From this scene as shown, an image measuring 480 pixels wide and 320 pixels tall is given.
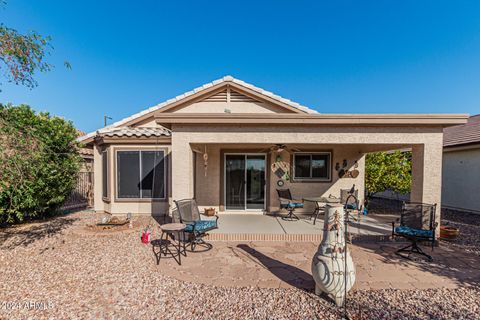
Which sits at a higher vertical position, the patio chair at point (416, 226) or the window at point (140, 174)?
the window at point (140, 174)

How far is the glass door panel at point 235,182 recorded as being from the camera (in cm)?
908

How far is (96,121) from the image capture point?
55.3 feet

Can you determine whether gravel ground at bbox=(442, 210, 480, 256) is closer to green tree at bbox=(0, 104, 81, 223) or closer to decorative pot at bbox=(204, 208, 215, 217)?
decorative pot at bbox=(204, 208, 215, 217)

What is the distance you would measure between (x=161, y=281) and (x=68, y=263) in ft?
7.91

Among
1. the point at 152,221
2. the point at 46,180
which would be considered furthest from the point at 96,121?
the point at 152,221

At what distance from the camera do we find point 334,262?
3248mm

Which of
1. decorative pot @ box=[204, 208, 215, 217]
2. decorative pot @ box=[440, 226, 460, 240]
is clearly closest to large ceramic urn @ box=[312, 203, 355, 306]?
decorative pot @ box=[440, 226, 460, 240]

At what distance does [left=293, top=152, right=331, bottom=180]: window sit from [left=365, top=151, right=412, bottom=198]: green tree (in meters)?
2.70

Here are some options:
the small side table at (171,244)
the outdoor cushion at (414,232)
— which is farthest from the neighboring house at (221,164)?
the outdoor cushion at (414,232)

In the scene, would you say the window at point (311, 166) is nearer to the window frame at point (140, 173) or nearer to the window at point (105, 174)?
the window frame at point (140, 173)

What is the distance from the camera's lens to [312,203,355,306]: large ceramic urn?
10.6 feet

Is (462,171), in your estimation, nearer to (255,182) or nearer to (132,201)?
(255,182)

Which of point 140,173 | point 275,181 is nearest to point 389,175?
point 275,181

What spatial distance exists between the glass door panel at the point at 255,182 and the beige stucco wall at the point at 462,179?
1010cm
